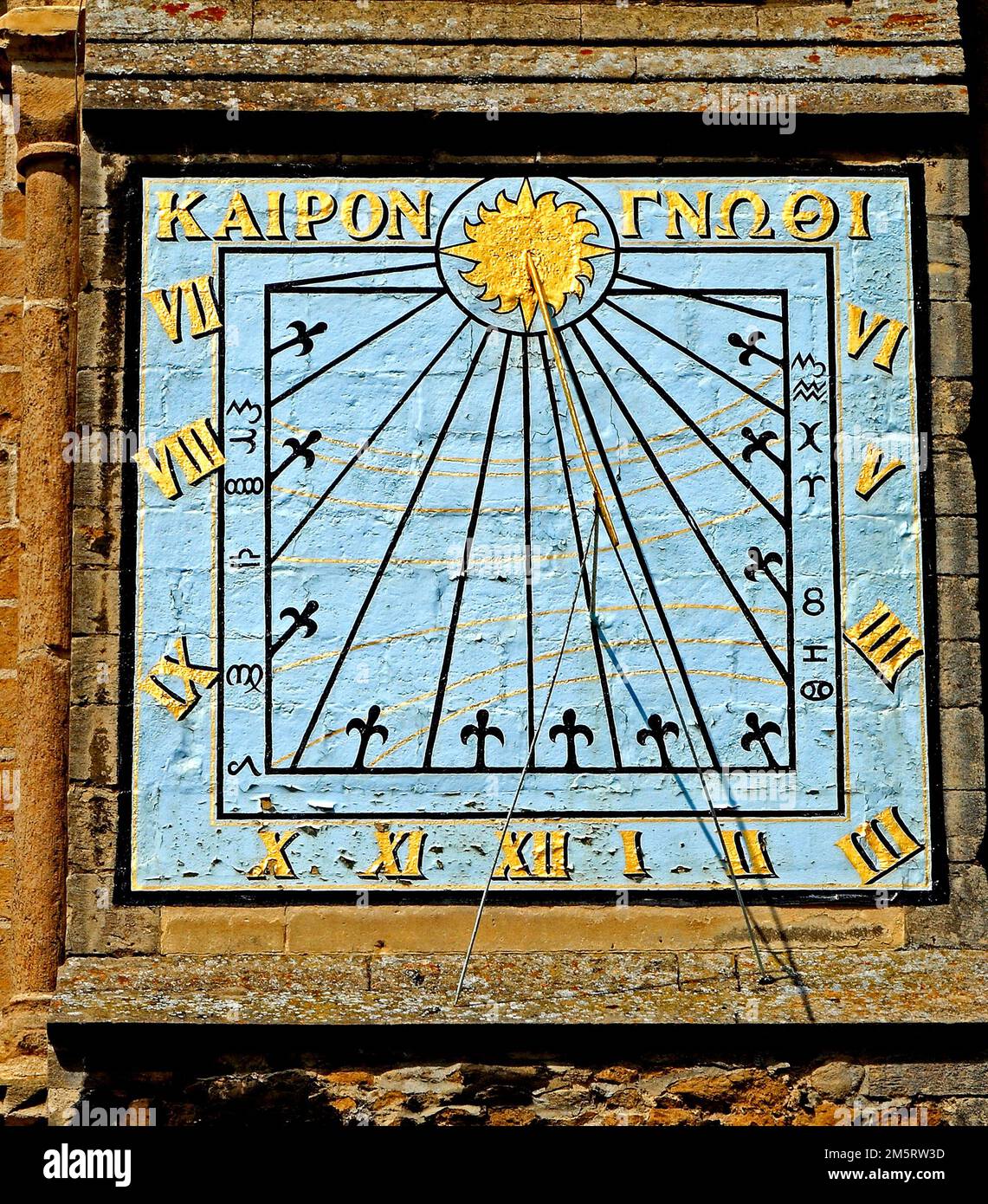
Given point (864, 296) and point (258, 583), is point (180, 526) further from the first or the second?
point (864, 296)

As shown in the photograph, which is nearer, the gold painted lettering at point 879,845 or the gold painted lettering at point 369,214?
the gold painted lettering at point 879,845

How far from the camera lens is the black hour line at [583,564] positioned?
5809 mm

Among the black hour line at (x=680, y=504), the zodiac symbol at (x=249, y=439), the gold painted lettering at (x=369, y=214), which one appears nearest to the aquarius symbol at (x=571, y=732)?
the black hour line at (x=680, y=504)

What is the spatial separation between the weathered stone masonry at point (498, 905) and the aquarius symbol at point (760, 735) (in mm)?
431

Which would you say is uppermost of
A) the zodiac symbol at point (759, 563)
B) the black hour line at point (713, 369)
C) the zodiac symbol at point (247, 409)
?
the black hour line at point (713, 369)

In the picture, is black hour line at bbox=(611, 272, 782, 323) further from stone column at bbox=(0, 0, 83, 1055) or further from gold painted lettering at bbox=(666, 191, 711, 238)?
stone column at bbox=(0, 0, 83, 1055)

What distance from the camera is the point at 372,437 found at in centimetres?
597

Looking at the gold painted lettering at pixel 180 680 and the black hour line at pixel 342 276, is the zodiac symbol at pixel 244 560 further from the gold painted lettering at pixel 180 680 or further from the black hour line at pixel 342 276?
the black hour line at pixel 342 276

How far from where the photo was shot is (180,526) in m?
5.92

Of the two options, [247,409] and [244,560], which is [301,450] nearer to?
[247,409]

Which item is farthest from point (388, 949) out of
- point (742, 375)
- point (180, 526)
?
point (742, 375)

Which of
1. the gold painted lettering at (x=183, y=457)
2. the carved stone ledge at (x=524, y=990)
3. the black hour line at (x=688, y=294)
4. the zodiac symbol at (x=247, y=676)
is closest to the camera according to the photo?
the carved stone ledge at (x=524, y=990)

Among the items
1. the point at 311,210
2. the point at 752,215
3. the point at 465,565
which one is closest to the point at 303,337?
the point at 311,210

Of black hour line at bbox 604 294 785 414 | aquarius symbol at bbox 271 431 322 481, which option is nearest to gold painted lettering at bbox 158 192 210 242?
aquarius symbol at bbox 271 431 322 481
